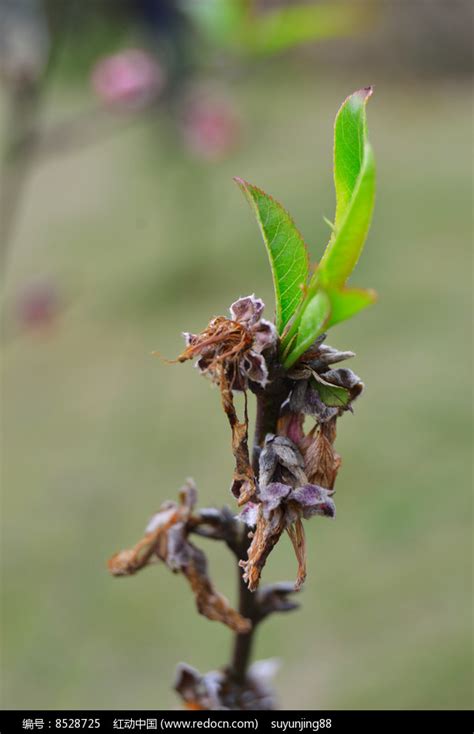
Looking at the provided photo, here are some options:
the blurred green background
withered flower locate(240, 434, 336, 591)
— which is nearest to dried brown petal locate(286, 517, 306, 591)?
withered flower locate(240, 434, 336, 591)

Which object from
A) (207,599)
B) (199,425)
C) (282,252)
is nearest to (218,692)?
(207,599)

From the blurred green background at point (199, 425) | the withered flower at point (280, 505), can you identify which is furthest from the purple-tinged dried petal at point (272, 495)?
the blurred green background at point (199, 425)

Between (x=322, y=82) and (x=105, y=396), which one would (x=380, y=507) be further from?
(x=322, y=82)

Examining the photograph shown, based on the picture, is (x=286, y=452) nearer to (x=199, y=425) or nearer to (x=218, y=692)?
(x=218, y=692)

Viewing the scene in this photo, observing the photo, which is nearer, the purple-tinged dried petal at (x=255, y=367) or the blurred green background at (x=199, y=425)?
the purple-tinged dried petal at (x=255, y=367)

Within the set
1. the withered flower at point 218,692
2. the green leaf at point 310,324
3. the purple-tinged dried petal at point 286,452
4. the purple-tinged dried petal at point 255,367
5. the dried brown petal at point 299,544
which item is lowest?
the withered flower at point 218,692

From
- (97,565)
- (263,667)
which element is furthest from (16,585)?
(263,667)

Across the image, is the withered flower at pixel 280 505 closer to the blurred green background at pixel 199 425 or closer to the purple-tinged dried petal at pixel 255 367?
the purple-tinged dried petal at pixel 255 367
